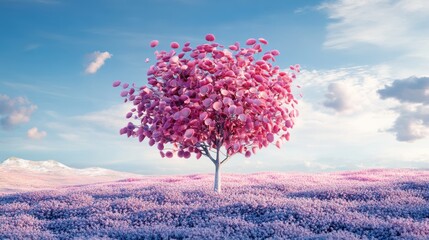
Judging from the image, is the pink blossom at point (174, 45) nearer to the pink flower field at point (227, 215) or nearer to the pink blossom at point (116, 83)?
the pink blossom at point (116, 83)

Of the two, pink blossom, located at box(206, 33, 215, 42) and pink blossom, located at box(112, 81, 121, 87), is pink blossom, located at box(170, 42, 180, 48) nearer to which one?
pink blossom, located at box(206, 33, 215, 42)

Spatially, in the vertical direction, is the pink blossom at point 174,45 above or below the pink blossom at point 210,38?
below

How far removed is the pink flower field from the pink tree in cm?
169

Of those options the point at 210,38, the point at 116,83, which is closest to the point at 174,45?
the point at 210,38

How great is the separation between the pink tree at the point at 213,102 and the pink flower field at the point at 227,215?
1.69 m

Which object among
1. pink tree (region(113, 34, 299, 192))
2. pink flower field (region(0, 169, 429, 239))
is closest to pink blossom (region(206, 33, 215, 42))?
pink tree (region(113, 34, 299, 192))

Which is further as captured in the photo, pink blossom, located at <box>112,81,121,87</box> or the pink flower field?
pink blossom, located at <box>112,81,121,87</box>

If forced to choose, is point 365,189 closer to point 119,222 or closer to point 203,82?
point 203,82

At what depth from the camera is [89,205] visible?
12.3m

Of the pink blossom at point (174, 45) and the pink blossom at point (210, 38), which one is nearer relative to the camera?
the pink blossom at point (210, 38)

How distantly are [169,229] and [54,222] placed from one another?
3709mm

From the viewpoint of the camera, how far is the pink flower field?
838 cm

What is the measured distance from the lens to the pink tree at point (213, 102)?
11.8 m

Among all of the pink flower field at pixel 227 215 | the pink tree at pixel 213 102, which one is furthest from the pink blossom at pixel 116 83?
the pink flower field at pixel 227 215
